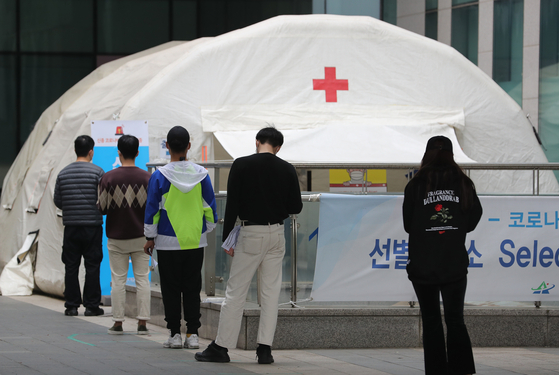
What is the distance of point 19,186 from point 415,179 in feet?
35.8

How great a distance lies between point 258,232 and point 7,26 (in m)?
18.3

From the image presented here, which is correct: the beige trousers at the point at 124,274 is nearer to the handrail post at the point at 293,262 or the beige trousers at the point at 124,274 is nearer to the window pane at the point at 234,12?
the handrail post at the point at 293,262

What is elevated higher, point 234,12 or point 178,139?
point 234,12

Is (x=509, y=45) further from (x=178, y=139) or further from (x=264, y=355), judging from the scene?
(x=264, y=355)

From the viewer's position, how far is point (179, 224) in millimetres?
6609

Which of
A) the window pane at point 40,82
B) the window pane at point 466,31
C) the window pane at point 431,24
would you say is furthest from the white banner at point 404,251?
the window pane at point 431,24

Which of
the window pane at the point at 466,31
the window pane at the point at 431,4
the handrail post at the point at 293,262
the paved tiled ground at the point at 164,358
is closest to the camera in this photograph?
the paved tiled ground at the point at 164,358

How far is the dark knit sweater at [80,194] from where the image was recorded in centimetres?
913

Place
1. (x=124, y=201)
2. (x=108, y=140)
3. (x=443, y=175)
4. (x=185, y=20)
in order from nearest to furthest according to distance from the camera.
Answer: (x=443, y=175), (x=124, y=201), (x=108, y=140), (x=185, y=20)

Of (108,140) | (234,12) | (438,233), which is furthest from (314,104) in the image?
(234,12)

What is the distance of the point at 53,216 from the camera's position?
12094mm

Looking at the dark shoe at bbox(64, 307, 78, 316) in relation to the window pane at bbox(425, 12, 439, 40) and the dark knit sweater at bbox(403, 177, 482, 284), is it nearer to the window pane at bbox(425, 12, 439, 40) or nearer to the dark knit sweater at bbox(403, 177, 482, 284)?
the dark knit sweater at bbox(403, 177, 482, 284)

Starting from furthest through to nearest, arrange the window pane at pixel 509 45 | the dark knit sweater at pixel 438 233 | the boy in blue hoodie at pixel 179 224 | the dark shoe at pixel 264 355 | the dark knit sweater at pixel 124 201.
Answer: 1. the window pane at pixel 509 45
2. the dark knit sweater at pixel 124 201
3. the boy in blue hoodie at pixel 179 224
4. the dark shoe at pixel 264 355
5. the dark knit sweater at pixel 438 233

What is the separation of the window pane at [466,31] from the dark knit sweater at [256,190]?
19470mm
